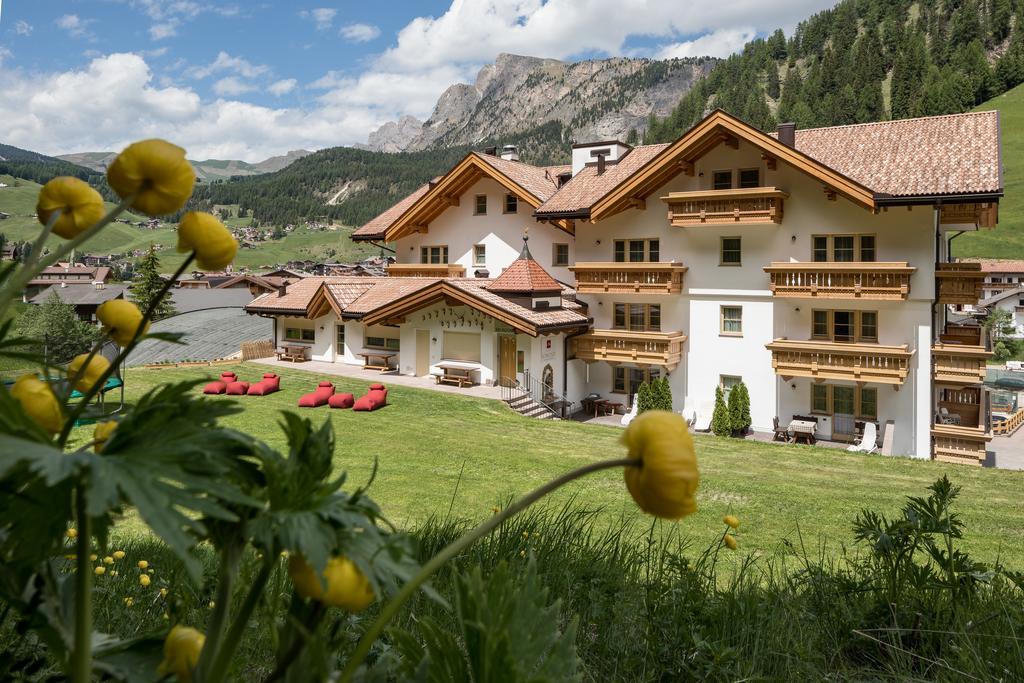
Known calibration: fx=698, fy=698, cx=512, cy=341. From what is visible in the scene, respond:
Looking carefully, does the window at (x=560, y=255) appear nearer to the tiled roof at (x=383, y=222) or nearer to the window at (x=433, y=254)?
the window at (x=433, y=254)

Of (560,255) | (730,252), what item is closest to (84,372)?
(730,252)

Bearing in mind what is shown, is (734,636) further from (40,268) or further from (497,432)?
(497,432)

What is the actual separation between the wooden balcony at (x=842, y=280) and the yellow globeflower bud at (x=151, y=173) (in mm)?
22959

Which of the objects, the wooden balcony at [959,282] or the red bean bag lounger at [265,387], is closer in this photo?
the wooden balcony at [959,282]

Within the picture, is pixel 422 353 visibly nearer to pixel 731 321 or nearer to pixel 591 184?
pixel 591 184

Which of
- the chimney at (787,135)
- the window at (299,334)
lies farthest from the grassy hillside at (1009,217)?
the window at (299,334)

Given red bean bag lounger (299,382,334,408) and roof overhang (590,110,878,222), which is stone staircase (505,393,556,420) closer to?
red bean bag lounger (299,382,334,408)

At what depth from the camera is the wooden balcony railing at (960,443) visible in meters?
21.2

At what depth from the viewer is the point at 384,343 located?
27656mm

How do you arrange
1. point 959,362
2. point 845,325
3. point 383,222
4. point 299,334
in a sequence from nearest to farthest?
point 959,362
point 845,325
point 299,334
point 383,222

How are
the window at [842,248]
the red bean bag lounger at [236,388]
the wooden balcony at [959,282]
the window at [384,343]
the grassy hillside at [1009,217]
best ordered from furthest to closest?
the grassy hillside at [1009,217] → the window at [384,343] → the window at [842,248] → the red bean bag lounger at [236,388] → the wooden balcony at [959,282]

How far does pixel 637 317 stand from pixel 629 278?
176 cm

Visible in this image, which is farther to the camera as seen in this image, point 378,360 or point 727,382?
point 378,360

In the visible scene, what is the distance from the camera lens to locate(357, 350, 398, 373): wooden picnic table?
2686cm
